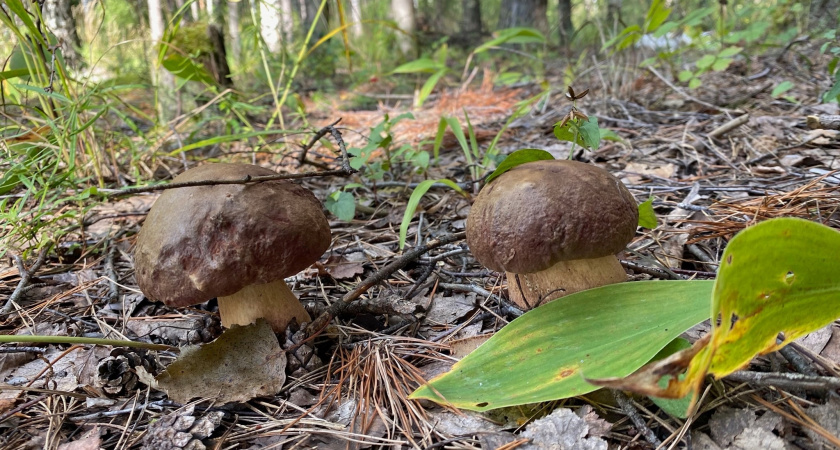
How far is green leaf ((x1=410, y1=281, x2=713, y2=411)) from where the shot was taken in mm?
1182

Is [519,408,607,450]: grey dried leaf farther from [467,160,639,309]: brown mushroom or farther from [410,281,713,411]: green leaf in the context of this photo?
[467,160,639,309]: brown mushroom

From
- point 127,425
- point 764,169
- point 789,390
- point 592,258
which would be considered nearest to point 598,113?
point 764,169

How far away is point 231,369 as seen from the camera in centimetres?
151

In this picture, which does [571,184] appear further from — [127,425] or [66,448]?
[66,448]

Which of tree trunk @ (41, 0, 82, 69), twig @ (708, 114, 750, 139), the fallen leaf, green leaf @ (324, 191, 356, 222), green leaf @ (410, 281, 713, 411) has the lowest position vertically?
the fallen leaf

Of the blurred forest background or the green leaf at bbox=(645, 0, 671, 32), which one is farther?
the green leaf at bbox=(645, 0, 671, 32)

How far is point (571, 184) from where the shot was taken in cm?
147

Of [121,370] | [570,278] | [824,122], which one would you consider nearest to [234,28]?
[121,370]

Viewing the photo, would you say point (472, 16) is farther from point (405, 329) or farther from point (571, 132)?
point (405, 329)

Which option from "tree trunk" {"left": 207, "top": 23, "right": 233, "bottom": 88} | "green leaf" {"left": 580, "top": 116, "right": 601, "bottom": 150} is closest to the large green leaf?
"green leaf" {"left": 580, "top": 116, "right": 601, "bottom": 150}

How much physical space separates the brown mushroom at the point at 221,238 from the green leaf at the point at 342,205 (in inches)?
28.4

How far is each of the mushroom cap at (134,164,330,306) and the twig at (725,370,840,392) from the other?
1273 mm

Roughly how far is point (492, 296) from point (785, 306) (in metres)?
0.97

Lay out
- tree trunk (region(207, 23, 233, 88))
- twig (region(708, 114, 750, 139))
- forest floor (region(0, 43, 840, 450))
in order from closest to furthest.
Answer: forest floor (region(0, 43, 840, 450)), twig (region(708, 114, 750, 139)), tree trunk (region(207, 23, 233, 88))
